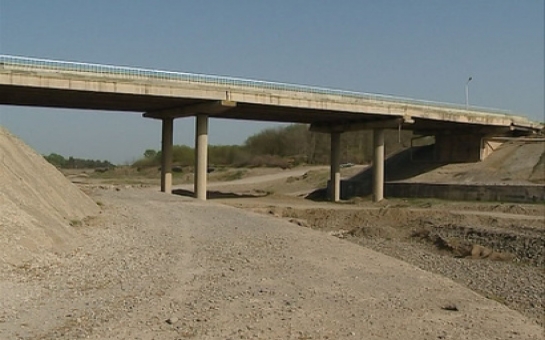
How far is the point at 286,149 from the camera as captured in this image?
115 meters

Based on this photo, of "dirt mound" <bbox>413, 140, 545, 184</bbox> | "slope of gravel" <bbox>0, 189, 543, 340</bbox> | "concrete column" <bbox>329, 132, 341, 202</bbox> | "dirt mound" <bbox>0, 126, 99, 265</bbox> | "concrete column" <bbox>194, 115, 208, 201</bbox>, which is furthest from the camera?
"concrete column" <bbox>329, 132, 341, 202</bbox>

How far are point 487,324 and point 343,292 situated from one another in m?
3.41

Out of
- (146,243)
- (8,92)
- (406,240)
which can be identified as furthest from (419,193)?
(146,243)

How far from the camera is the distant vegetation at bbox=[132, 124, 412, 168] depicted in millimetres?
103812

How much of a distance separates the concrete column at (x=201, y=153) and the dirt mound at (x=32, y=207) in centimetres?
1635

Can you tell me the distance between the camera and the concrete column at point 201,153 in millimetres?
44844

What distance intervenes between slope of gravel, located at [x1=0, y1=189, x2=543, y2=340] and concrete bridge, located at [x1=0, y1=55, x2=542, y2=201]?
1549cm

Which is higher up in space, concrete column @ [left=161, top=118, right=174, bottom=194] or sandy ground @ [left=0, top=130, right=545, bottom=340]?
concrete column @ [left=161, top=118, right=174, bottom=194]

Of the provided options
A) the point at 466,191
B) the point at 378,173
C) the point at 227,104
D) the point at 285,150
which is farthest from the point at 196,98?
the point at 285,150

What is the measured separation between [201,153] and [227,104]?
5168 mm

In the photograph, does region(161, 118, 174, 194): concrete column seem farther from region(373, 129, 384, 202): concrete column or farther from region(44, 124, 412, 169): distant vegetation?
region(44, 124, 412, 169): distant vegetation

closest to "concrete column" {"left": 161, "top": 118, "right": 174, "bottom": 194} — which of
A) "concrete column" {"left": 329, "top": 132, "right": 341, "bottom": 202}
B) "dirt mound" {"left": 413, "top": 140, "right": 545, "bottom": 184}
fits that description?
"concrete column" {"left": 329, "top": 132, "right": 341, "bottom": 202}

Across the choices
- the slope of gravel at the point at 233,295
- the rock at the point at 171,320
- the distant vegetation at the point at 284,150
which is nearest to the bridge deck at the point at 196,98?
the slope of gravel at the point at 233,295

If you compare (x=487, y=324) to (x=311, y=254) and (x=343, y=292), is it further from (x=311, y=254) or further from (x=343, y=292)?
(x=311, y=254)
